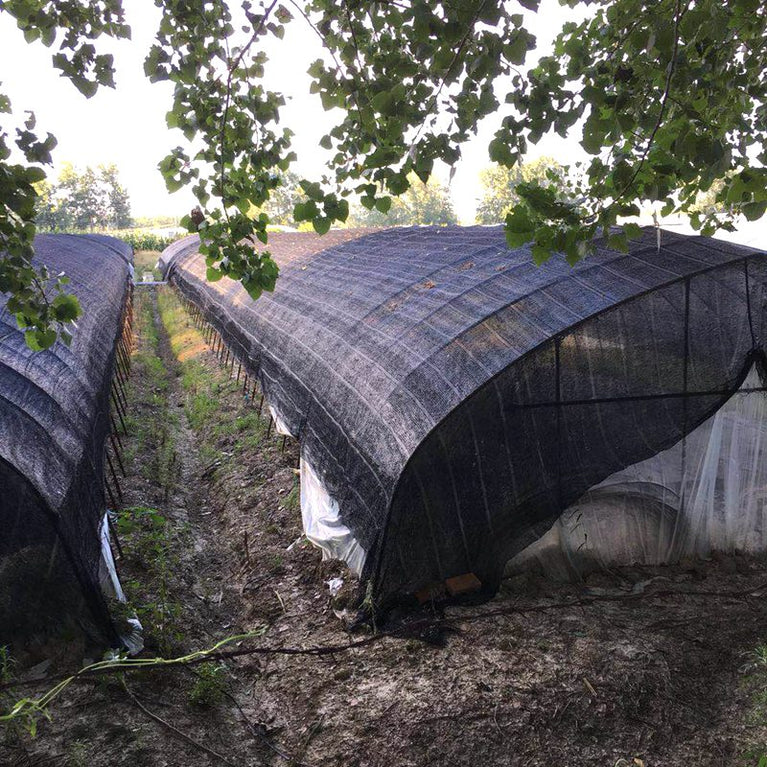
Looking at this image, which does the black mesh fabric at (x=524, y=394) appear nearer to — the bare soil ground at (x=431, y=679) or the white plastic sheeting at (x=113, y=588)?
the bare soil ground at (x=431, y=679)

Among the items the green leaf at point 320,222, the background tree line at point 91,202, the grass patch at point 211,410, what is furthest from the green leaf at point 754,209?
the background tree line at point 91,202

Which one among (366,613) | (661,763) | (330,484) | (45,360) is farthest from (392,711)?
(45,360)

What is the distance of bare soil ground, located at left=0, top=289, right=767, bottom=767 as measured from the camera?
3.94 metres

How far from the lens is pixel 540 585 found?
5.56 metres

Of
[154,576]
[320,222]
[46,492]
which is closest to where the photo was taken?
[320,222]

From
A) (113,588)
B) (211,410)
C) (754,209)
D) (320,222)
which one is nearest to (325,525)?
(113,588)

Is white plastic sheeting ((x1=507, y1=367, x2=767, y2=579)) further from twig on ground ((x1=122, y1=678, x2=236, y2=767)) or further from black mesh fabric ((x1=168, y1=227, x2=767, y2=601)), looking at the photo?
twig on ground ((x1=122, y1=678, x2=236, y2=767))

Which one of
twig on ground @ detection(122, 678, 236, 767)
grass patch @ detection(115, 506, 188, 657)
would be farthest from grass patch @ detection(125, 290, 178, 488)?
twig on ground @ detection(122, 678, 236, 767)

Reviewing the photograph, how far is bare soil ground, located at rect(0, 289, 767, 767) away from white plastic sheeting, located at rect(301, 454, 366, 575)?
0.24 meters

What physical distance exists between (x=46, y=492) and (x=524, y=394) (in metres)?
3.67

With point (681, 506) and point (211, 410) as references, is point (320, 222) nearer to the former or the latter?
point (681, 506)

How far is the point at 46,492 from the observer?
177 inches

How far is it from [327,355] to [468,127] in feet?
15.3

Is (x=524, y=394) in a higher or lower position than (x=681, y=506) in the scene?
higher
